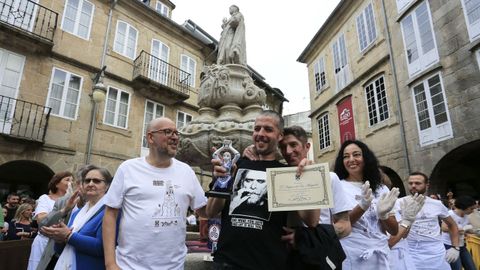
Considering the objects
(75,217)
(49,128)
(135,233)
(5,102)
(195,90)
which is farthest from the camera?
(195,90)

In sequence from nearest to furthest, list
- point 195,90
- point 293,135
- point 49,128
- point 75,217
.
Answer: point 293,135
point 75,217
point 49,128
point 195,90

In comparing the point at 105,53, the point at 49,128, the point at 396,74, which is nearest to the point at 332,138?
the point at 396,74

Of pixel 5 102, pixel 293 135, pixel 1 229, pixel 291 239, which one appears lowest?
pixel 1 229

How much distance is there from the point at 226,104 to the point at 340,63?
508 inches

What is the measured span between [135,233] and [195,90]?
14782 mm

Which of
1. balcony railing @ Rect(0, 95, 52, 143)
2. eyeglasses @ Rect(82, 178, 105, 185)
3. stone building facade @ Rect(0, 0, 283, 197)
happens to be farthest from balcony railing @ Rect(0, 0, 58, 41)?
eyeglasses @ Rect(82, 178, 105, 185)

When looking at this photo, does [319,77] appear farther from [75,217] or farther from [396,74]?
[75,217]

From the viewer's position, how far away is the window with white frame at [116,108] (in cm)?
1234

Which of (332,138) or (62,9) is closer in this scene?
(62,9)

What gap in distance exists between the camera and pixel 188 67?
53.1ft

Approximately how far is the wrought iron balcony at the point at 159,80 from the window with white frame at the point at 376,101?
8865mm

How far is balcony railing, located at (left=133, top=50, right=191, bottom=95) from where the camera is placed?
13.6 meters

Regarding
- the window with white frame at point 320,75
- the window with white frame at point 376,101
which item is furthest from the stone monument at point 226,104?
the window with white frame at point 320,75

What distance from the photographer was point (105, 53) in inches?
497
